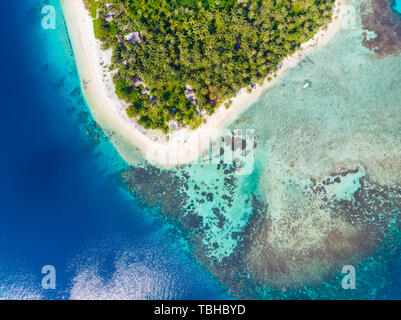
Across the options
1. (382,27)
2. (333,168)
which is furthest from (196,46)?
(382,27)

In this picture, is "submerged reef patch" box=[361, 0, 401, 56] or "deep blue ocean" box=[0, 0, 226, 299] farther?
"deep blue ocean" box=[0, 0, 226, 299]

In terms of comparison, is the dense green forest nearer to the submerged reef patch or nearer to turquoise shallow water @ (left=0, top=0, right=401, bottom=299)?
turquoise shallow water @ (left=0, top=0, right=401, bottom=299)

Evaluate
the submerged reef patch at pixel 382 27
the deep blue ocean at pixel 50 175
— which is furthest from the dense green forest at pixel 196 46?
the deep blue ocean at pixel 50 175

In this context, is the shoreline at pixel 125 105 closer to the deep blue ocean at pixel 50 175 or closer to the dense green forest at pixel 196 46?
the dense green forest at pixel 196 46

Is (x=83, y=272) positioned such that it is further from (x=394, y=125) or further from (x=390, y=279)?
(x=394, y=125)

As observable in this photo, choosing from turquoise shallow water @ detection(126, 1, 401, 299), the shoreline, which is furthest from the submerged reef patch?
the shoreline

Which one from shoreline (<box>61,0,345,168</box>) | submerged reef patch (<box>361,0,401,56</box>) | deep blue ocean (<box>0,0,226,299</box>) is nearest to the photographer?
submerged reef patch (<box>361,0,401,56</box>)

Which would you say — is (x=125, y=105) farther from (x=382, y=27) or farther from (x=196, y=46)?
(x=382, y=27)
